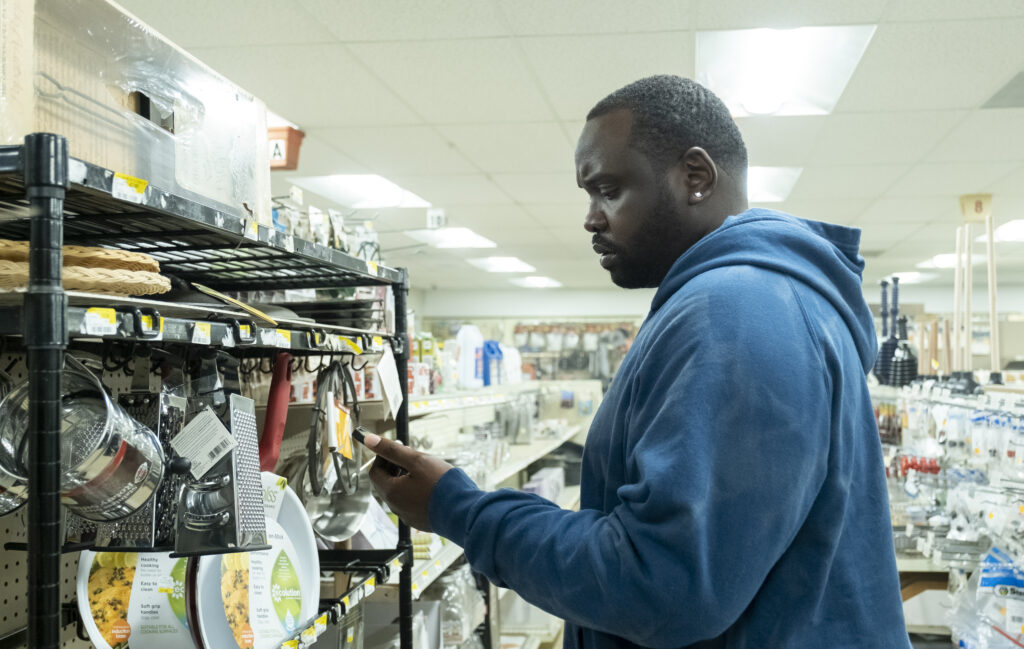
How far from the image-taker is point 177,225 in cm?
135

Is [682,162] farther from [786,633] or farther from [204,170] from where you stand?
[204,170]

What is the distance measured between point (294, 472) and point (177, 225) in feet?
2.69

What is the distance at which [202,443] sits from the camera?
4.24ft

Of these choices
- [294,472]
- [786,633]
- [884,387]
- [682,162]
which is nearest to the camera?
[786,633]

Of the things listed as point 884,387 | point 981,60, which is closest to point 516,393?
point 884,387

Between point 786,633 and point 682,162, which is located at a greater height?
point 682,162

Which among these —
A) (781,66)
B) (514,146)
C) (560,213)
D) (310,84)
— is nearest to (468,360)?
(514,146)

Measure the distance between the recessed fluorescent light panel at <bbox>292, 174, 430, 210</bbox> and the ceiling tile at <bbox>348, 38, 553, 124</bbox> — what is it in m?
1.76

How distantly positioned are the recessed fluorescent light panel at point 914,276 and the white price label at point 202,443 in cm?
1166

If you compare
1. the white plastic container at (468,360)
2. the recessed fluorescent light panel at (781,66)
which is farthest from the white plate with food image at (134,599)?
the white plastic container at (468,360)

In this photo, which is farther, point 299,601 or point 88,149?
point 299,601

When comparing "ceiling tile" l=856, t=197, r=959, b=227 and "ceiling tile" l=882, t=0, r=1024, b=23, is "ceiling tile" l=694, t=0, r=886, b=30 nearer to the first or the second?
"ceiling tile" l=882, t=0, r=1024, b=23

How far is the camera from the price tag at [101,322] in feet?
3.29

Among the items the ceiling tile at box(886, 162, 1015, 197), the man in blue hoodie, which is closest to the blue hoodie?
the man in blue hoodie
